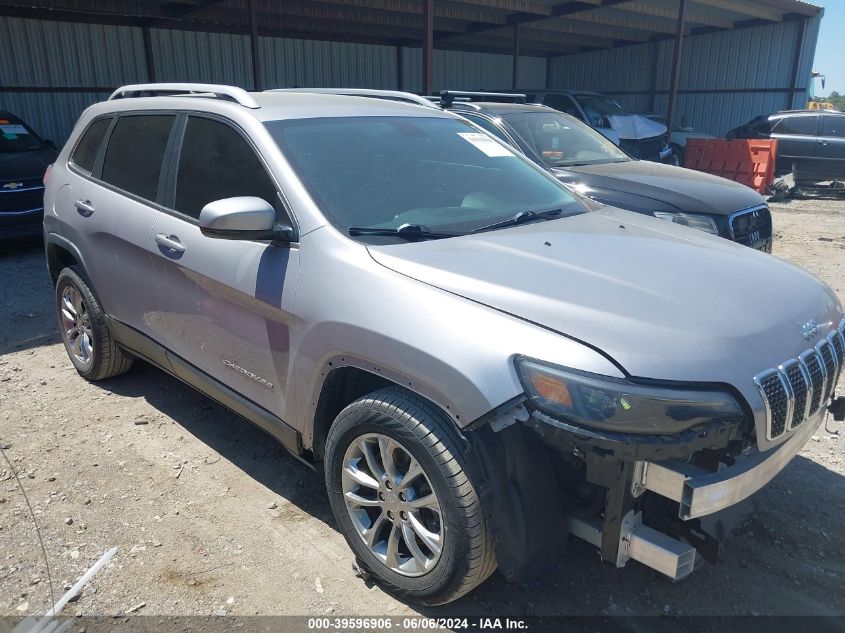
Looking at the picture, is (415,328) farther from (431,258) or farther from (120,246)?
(120,246)

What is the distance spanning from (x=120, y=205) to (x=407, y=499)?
2.44m

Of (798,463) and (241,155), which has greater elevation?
(241,155)

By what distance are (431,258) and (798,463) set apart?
245 cm

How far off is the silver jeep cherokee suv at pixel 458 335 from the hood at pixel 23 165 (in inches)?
232

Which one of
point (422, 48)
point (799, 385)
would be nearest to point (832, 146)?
point (422, 48)

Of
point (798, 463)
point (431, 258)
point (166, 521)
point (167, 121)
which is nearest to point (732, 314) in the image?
point (431, 258)

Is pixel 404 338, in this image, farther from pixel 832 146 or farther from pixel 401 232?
pixel 832 146

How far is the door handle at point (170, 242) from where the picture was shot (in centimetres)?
324

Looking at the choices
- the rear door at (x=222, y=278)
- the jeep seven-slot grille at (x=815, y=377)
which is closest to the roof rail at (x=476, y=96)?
the rear door at (x=222, y=278)

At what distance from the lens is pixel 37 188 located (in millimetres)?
8367

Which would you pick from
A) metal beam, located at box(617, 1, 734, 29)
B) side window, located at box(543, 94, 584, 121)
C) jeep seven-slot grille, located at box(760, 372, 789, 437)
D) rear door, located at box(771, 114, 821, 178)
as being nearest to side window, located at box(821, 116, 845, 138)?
rear door, located at box(771, 114, 821, 178)

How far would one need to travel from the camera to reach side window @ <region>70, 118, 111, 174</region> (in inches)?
164

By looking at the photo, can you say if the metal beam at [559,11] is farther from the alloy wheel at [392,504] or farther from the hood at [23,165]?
the alloy wheel at [392,504]

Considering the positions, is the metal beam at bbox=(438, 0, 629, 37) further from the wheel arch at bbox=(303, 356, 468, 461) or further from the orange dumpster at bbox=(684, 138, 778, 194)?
the wheel arch at bbox=(303, 356, 468, 461)
